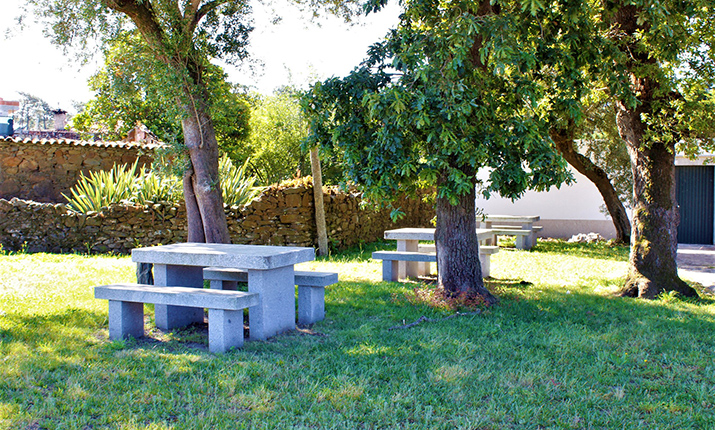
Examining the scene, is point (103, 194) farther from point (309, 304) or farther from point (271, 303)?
point (271, 303)

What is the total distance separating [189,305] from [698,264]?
31.8 feet

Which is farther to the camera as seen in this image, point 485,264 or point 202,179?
point 485,264

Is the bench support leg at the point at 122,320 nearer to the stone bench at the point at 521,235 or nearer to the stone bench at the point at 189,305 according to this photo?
the stone bench at the point at 189,305

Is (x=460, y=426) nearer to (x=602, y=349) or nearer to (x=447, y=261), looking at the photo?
(x=602, y=349)

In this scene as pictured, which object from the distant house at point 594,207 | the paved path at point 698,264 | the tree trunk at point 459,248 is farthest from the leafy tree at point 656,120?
the distant house at point 594,207

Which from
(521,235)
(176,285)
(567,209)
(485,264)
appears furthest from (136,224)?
(567,209)

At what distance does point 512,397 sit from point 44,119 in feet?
265

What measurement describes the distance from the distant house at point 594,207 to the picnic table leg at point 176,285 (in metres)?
9.53

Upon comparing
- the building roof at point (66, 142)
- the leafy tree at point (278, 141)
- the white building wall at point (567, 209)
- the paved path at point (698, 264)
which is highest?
the leafy tree at point (278, 141)

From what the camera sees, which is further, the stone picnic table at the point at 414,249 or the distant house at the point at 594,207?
the distant house at the point at 594,207

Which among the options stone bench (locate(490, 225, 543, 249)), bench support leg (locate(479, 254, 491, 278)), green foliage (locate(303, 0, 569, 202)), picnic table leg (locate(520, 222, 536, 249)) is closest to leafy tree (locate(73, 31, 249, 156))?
green foliage (locate(303, 0, 569, 202))

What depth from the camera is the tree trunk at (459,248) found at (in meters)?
6.30

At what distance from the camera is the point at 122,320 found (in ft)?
16.0

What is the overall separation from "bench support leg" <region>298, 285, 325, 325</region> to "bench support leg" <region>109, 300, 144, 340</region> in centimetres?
152
